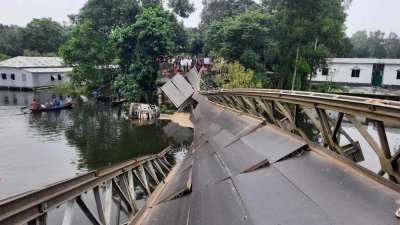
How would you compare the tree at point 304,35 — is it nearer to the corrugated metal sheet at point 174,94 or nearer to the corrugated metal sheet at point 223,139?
the corrugated metal sheet at point 174,94

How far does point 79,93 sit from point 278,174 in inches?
2075

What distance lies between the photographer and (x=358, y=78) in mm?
49406

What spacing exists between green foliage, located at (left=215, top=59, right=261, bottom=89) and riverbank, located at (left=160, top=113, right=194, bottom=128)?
19.3 feet

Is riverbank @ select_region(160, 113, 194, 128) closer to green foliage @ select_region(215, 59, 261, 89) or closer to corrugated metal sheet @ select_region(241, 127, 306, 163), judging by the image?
green foliage @ select_region(215, 59, 261, 89)

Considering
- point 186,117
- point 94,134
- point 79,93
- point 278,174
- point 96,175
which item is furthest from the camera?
point 79,93

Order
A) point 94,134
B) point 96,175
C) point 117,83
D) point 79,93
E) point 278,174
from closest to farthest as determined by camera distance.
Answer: point 278,174, point 96,175, point 94,134, point 117,83, point 79,93

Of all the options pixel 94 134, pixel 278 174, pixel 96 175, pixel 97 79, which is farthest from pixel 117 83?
pixel 278 174

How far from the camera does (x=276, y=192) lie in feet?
14.5

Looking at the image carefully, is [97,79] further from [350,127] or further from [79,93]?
[350,127]

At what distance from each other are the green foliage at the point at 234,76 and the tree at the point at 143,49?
7.66 m

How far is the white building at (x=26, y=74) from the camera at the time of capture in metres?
53.8

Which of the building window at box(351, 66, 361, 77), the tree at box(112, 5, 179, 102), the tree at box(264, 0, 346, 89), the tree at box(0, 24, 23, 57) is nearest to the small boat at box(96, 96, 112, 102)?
the tree at box(112, 5, 179, 102)

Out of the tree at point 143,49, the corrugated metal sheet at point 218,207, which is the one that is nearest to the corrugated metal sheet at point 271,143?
the corrugated metal sheet at point 218,207

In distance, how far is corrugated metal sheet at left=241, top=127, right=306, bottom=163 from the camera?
573 cm
